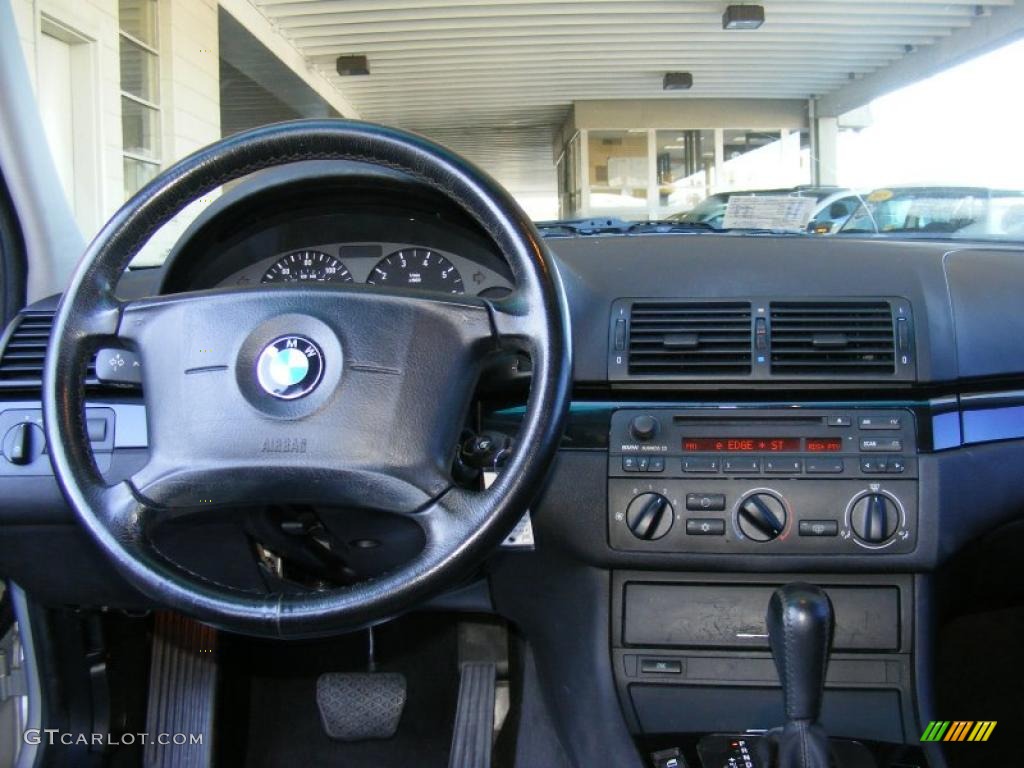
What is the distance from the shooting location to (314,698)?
2.58 m

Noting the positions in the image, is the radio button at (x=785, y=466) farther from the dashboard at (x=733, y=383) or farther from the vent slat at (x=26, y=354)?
the vent slat at (x=26, y=354)

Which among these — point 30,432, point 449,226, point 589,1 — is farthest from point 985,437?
point 589,1

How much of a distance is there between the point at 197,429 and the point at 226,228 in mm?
461

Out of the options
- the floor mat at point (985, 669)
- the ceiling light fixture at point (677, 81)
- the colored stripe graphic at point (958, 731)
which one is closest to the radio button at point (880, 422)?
the colored stripe graphic at point (958, 731)

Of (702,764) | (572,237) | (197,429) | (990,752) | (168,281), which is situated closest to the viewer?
(197,429)

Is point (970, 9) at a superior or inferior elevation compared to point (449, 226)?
superior

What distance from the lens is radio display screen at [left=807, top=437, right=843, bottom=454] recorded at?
177 centimetres

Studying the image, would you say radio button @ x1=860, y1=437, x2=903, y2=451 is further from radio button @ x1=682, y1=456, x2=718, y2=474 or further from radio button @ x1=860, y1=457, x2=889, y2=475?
radio button @ x1=682, y1=456, x2=718, y2=474

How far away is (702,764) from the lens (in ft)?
6.24

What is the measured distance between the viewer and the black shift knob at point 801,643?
1548 mm

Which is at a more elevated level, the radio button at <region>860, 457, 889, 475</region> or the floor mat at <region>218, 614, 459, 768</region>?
the radio button at <region>860, 457, 889, 475</region>

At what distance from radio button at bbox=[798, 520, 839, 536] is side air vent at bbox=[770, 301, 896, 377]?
247mm

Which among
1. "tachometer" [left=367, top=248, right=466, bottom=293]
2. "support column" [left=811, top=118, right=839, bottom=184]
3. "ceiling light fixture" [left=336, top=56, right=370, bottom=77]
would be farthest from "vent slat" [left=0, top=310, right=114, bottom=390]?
"ceiling light fixture" [left=336, top=56, right=370, bottom=77]

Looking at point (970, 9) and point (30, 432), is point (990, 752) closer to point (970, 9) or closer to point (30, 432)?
point (30, 432)
